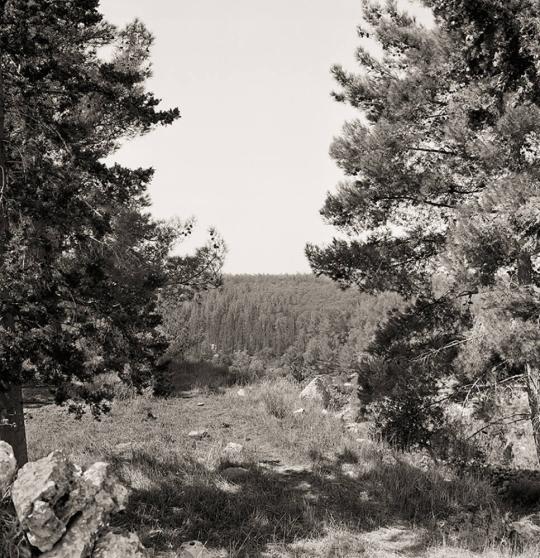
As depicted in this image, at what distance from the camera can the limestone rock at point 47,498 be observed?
296 centimetres

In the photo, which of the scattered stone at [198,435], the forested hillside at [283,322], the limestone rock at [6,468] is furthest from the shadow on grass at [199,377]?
the forested hillside at [283,322]

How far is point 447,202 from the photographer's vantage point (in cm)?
827

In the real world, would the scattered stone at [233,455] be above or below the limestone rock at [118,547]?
below

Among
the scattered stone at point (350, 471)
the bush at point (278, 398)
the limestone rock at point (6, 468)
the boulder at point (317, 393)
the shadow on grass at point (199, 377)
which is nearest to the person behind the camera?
the limestone rock at point (6, 468)

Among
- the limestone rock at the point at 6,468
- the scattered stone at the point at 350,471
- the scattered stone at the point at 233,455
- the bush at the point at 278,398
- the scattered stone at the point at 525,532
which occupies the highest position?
the limestone rock at the point at 6,468

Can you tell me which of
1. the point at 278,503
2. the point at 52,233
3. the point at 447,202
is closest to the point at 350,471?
the point at 278,503

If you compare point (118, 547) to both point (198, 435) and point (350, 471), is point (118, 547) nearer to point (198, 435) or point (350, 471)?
point (350, 471)

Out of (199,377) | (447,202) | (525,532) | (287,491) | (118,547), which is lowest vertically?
(525,532)

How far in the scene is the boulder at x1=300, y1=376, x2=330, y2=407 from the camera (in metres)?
12.9

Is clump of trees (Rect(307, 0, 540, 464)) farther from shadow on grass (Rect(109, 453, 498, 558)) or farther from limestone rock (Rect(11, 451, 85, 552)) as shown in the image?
limestone rock (Rect(11, 451, 85, 552))

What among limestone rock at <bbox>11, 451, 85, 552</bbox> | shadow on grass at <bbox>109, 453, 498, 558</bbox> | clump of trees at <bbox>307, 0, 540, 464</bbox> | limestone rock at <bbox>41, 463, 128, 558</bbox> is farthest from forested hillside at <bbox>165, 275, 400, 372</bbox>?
limestone rock at <bbox>11, 451, 85, 552</bbox>

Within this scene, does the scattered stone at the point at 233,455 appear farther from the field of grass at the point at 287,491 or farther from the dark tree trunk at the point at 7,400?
the dark tree trunk at the point at 7,400

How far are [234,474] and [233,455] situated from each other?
992mm

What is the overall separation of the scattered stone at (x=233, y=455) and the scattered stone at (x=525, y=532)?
3.88 m
